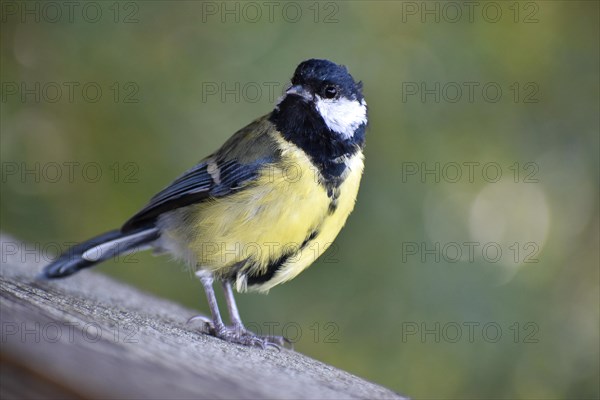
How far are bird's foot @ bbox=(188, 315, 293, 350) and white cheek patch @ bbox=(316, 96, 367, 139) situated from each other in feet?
2.66

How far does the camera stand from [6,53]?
447cm

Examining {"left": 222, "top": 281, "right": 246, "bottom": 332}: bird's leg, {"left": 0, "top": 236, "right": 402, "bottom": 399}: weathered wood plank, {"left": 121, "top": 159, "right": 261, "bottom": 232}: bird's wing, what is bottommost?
{"left": 222, "top": 281, "right": 246, "bottom": 332}: bird's leg

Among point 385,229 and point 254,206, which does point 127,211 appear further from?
point 254,206

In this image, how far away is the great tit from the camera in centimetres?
263

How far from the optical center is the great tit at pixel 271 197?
2635 mm

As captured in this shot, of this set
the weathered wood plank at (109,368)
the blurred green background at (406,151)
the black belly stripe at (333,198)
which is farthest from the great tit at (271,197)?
the blurred green background at (406,151)

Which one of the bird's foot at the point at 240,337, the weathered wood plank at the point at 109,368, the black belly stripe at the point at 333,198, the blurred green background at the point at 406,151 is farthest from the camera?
the blurred green background at the point at 406,151

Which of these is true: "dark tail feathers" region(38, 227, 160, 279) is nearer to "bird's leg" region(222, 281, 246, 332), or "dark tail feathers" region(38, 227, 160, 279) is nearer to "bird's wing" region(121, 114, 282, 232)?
"bird's wing" region(121, 114, 282, 232)

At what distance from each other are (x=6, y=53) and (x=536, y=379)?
Result: 3616 mm

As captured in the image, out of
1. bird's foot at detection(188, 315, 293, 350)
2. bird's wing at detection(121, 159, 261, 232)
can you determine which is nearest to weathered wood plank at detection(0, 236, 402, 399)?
bird's foot at detection(188, 315, 293, 350)

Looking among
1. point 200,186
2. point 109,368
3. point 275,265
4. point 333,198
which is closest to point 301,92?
point 333,198

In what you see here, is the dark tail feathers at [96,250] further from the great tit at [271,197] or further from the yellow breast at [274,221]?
the yellow breast at [274,221]

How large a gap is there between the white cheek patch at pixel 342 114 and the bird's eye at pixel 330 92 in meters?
0.02

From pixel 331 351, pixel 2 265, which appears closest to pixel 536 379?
pixel 331 351
